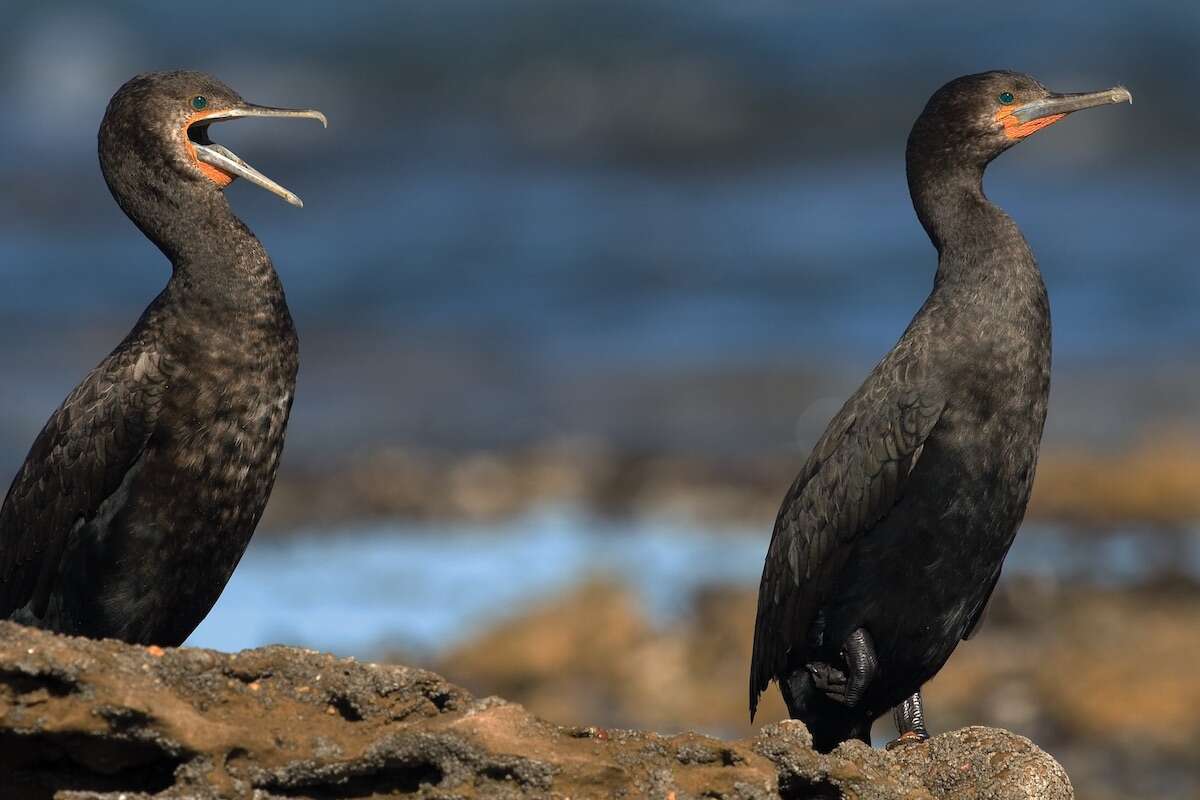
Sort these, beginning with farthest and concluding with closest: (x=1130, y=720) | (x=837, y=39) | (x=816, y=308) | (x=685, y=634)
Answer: (x=837, y=39) → (x=816, y=308) → (x=685, y=634) → (x=1130, y=720)

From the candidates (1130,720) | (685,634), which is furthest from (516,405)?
(1130,720)

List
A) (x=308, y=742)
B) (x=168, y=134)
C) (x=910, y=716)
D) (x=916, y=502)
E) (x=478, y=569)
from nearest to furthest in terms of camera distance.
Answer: (x=308, y=742) < (x=916, y=502) < (x=168, y=134) < (x=910, y=716) < (x=478, y=569)

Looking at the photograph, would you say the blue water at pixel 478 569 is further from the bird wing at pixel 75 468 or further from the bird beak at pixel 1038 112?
the bird beak at pixel 1038 112

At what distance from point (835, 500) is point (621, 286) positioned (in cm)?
1426

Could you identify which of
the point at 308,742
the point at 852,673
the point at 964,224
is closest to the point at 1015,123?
the point at 964,224

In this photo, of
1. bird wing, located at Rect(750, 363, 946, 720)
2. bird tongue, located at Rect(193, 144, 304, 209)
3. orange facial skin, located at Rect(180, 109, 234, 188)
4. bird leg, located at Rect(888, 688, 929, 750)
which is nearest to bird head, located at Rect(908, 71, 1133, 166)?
bird wing, located at Rect(750, 363, 946, 720)

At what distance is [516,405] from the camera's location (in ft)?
56.5

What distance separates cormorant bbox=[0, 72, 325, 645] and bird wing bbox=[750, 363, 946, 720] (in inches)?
65.9

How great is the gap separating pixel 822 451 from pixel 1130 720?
3.55 m

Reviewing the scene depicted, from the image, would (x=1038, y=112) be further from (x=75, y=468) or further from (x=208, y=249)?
(x=75, y=468)

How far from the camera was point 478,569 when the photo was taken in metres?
11.9

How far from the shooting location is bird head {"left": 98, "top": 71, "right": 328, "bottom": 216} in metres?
6.58

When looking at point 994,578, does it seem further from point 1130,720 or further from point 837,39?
point 837,39

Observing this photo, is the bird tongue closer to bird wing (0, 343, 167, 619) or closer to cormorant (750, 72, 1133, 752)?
bird wing (0, 343, 167, 619)
